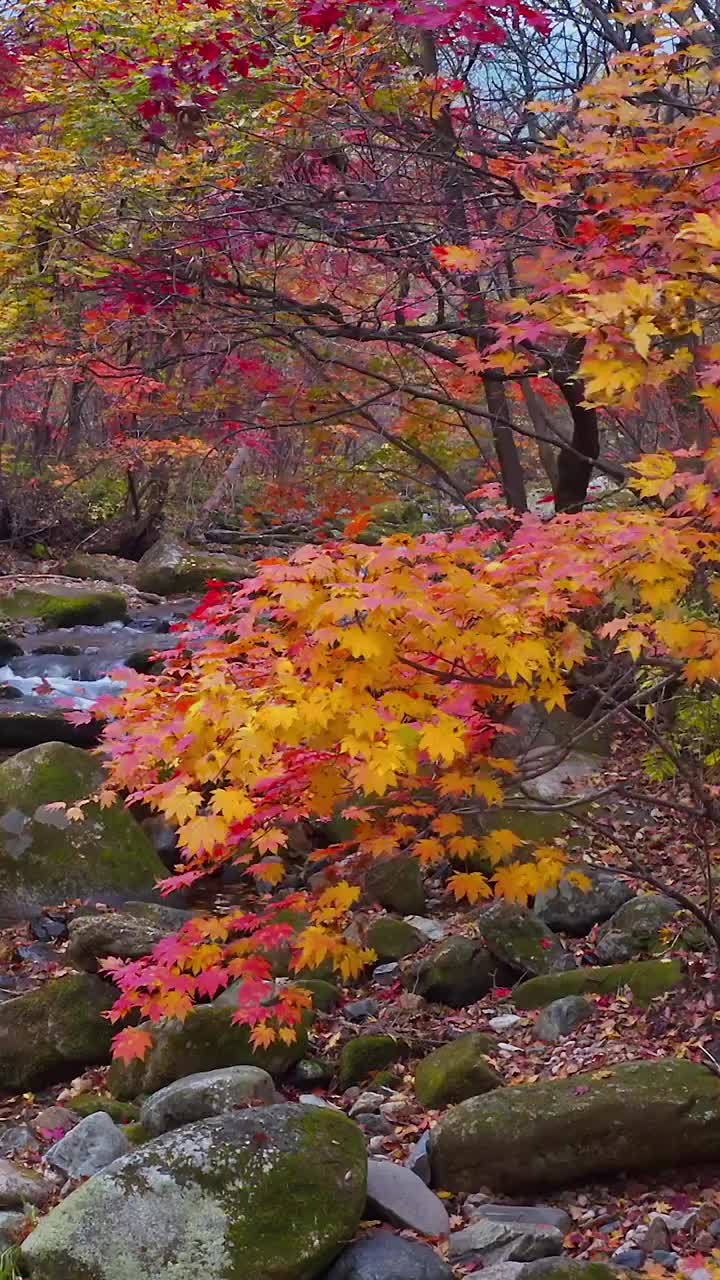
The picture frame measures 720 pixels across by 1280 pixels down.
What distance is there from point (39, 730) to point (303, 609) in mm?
8067

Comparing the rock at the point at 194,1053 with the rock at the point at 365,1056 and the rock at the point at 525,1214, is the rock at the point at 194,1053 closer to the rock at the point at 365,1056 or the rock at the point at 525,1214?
the rock at the point at 365,1056

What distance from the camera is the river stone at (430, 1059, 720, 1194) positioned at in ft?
14.7

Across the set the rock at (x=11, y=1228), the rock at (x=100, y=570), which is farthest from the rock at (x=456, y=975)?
the rock at (x=100, y=570)

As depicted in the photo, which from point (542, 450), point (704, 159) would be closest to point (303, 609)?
point (704, 159)

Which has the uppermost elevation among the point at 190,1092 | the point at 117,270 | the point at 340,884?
the point at 117,270

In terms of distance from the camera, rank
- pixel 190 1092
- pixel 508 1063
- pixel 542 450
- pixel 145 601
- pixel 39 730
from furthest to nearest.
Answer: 1. pixel 145 601
2. pixel 39 730
3. pixel 542 450
4. pixel 508 1063
5. pixel 190 1092

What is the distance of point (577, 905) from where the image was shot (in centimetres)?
727

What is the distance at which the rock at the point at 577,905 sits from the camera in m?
7.22

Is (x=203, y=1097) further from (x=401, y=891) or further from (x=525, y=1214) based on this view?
(x=401, y=891)

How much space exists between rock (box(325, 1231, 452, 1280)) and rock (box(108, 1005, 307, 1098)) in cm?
168

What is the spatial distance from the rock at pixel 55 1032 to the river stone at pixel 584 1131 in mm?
2280

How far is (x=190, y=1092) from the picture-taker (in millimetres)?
4945

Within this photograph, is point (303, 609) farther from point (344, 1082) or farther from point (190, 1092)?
point (344, 1082)

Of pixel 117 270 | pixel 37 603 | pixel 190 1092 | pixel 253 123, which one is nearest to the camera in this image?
pixel 190 1092
